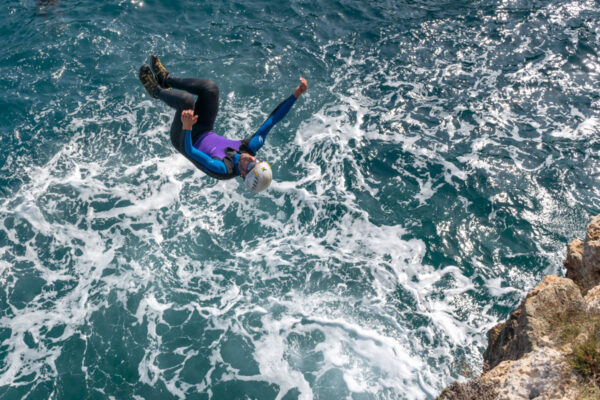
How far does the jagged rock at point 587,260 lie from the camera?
7.69 m

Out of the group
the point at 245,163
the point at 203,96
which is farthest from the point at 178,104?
the point at 245,163

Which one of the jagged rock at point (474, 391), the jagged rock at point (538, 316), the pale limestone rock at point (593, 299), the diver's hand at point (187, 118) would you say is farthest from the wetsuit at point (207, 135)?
the pale limestone rock at point (593, 299)

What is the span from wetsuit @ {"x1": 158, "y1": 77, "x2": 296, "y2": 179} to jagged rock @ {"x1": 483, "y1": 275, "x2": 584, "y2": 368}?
18.3 ft

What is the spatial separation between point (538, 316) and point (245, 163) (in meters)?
5.60

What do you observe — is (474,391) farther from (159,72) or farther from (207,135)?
(159,72)

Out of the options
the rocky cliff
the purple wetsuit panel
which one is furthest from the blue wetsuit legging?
the rocky cliff

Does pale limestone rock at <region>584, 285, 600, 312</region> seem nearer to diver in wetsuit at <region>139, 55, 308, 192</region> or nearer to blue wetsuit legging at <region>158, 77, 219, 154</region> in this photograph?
diver in wetsuit at <region>139, 55, 308, 192</region>

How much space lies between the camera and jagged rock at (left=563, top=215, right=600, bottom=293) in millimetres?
7688

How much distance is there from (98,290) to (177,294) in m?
1.83

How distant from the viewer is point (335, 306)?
1069 cm

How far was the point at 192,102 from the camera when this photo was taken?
9500 mm

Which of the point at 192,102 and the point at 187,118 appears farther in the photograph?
the point at 192,102

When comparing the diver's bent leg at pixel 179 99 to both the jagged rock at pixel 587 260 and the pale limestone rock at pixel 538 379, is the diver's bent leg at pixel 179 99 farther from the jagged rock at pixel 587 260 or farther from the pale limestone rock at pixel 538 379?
the jagged rock at pixel 587 260

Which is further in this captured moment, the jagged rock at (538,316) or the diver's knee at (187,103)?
the diver's knee at (187,103)
